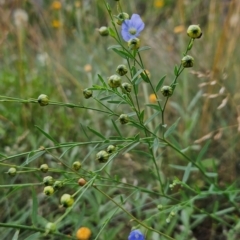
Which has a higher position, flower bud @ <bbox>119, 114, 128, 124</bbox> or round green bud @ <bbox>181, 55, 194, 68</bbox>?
round green bud @ <bbox>181, 55, 194, 68</bbox>

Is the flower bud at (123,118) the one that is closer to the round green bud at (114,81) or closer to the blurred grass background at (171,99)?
the round green bud at (114,81)

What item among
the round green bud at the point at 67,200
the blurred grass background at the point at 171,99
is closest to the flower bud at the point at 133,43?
the round green bud at the point at 67,200

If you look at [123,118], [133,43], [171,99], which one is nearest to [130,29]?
[133,43]

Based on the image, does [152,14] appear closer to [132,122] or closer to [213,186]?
[213,186]

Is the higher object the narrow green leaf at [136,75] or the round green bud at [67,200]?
the narrow green leaf at [136,75]

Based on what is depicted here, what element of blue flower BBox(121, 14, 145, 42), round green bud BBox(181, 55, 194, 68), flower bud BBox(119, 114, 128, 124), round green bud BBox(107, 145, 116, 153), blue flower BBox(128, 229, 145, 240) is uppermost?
blue flower BBox(121, 14, 145, 42)

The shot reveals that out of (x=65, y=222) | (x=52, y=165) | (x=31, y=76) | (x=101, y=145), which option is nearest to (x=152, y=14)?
(x=31, y=76)

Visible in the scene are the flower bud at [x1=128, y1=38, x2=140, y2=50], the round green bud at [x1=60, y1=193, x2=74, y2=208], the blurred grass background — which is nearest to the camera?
the round green bud at [x1=60, y1=193, x2=74, y2=208]

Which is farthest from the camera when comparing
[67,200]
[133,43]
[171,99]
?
[171,99]

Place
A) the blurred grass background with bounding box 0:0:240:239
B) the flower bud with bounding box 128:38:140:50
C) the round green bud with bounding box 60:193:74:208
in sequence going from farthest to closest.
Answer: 1. the blurred grass background with bounding box 0:0:240:239
2. the flower bud with bounding box 128:38:140:50
3. the round green bud with bounding box 60:193:74:208

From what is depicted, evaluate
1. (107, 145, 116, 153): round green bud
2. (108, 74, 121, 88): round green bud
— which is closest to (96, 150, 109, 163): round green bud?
(107, 145, 116, 153): round green bud

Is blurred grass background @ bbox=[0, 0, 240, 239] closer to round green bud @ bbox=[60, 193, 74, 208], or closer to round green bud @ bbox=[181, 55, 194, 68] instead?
round green bud @ bbox=[181, 55, 194, 68]

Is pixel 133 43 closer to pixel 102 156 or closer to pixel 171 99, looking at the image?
pixel 102 156
